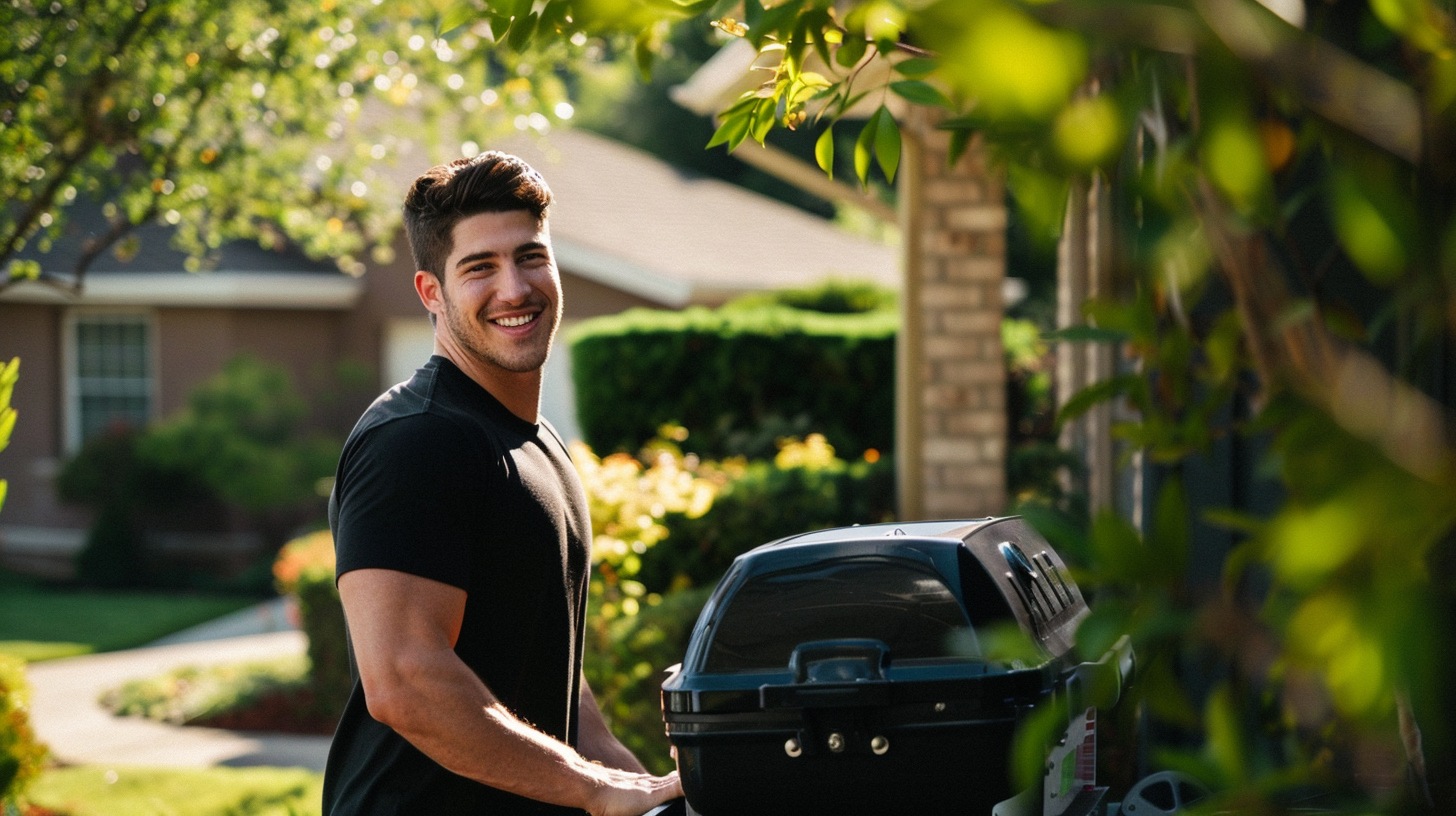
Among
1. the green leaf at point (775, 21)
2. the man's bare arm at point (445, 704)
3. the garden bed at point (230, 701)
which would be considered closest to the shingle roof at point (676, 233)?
the garden bed at point (230, 701)

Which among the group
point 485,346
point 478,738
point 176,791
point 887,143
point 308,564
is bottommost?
point 176,791

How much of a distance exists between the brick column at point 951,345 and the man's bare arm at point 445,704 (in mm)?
5040

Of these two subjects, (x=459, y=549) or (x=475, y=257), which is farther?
(x=475, y=257)

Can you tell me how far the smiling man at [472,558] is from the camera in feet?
7.14

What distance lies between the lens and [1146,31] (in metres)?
0.67

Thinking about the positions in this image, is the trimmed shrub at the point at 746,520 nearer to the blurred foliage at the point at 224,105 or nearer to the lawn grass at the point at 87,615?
the blurred foliage at the point at 224,105

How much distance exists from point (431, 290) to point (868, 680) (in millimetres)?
1274

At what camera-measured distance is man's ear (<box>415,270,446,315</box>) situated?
104 inches

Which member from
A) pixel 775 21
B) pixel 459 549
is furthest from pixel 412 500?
pixel 775 21

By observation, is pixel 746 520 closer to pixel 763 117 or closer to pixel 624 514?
pixel 624 514

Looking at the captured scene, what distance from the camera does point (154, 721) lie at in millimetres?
9188

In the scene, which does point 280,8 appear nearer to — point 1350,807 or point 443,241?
point 443,241

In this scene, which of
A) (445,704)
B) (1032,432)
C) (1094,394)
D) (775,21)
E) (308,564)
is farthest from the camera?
(1032,432)

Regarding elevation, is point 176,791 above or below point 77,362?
below
